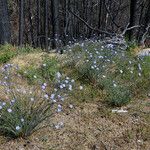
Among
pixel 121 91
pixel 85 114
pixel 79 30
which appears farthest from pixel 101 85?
pixel 79 30

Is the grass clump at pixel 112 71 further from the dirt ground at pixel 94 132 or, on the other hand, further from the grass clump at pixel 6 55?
the grass clump at pixel 6 55

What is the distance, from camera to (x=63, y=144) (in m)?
4.80

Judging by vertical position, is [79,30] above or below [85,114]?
below

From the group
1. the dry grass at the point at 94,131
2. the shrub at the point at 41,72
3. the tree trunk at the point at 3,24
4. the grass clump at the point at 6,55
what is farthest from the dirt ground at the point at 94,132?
the tree trunk at the point at 3,24

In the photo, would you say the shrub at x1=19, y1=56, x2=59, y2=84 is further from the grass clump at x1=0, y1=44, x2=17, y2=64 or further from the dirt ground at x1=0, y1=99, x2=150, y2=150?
the dirt ground at x1=0, y1=99, x2=150, y2=150

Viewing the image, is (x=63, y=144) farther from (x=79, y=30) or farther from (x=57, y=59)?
(x=79, y=30)

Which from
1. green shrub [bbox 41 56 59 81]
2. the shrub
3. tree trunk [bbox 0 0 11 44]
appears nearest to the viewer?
the shrub

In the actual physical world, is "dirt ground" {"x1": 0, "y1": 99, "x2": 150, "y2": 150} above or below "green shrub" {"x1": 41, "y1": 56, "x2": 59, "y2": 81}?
below

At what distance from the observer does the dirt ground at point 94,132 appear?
4.76 meters

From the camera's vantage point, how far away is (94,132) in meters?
5.07

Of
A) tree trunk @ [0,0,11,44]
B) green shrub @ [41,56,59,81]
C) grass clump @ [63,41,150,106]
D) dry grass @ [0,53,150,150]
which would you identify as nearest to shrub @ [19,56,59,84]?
green shrub @ [41,56,59,81]

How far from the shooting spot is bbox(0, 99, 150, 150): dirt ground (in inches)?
187

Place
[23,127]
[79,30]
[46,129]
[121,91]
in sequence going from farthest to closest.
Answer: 1. [79,30]
2. [121,91]
3. [46,129]
4. [23,127]

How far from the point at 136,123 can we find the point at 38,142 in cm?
138
